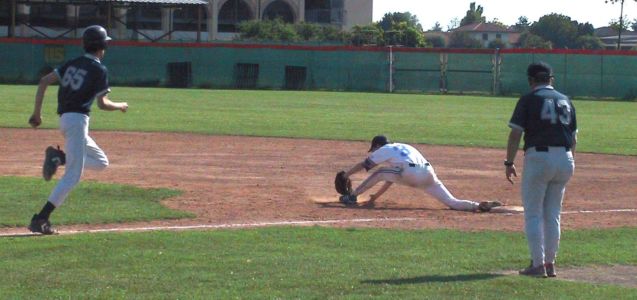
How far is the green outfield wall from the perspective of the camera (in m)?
53.8

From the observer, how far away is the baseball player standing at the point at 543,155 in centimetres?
899

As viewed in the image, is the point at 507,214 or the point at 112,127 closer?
the point at 507,214

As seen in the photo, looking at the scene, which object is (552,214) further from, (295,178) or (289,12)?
(289,12)

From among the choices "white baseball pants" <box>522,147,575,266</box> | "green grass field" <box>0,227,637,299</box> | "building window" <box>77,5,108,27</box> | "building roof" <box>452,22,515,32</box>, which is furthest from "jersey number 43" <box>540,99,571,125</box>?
"building roof" <box>452,22,515,32</box>

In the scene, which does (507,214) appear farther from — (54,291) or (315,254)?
(54,291)

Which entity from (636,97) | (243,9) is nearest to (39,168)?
(636,97)

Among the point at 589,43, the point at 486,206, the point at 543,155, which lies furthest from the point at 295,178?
the point at 589,43

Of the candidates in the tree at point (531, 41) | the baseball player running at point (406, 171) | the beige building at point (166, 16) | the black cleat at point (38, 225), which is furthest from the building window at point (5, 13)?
the black cleat at point (38, 225)

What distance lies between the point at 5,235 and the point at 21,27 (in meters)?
67.7

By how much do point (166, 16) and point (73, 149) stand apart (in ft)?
249

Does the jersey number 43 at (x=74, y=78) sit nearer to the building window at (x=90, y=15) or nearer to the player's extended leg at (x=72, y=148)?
the player's extended leg at (x=72, y=148)

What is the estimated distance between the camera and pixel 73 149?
1046 centimetres

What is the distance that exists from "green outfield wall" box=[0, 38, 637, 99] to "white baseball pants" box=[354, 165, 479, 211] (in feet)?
132

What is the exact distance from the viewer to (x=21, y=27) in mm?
75438
